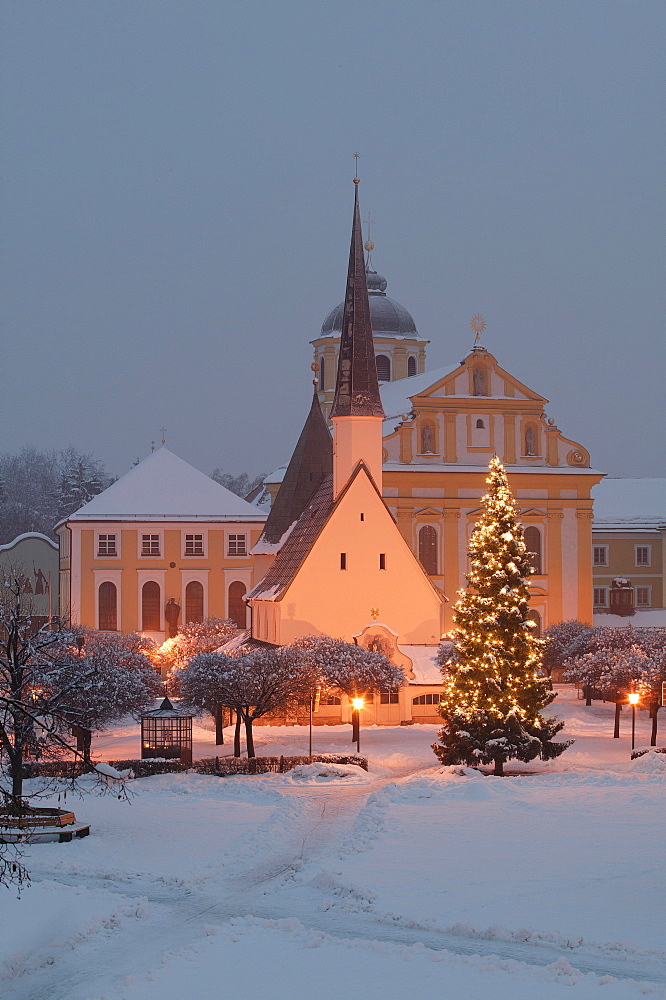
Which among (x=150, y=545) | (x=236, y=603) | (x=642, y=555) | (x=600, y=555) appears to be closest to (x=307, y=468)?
(x=150, y=545)

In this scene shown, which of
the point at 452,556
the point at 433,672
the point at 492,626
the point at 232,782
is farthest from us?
the point at 452,556

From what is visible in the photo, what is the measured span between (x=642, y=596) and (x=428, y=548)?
17.6m

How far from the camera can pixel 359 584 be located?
46125mm

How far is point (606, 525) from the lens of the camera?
250 feet

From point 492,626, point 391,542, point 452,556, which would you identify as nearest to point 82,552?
point 452,556

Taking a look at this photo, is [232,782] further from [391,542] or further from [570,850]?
[391,542]

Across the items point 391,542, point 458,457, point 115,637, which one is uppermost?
point 458,457

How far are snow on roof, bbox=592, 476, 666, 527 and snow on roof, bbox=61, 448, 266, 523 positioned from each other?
22328mm

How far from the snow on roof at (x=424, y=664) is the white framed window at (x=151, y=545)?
23732 millimetres

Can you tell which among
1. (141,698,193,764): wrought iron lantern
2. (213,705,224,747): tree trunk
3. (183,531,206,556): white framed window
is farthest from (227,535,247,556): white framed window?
(141,698,193,764): wrought iron lantern

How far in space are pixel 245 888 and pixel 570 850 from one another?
6.02 meters

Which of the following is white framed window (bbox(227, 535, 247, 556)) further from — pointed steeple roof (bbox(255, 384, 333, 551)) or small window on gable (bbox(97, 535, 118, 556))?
pointed steeple roof (bbox(255, 384, 333, 551))

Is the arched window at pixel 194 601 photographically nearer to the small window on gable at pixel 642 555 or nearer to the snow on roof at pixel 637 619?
the snow on roof at pixel 637 619

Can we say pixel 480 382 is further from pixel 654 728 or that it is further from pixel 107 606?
pixel 654 728
